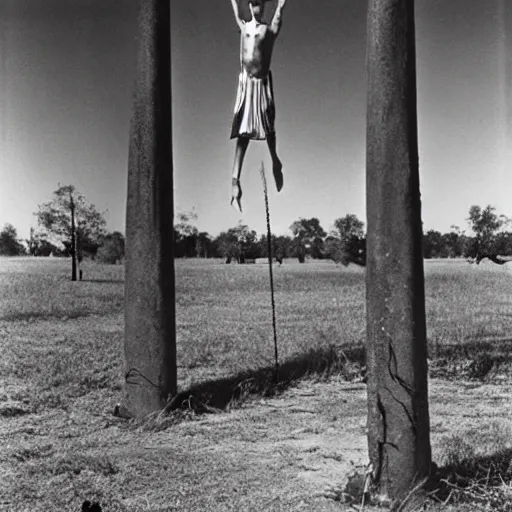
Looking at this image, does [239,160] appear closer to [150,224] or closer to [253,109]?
[253,109]

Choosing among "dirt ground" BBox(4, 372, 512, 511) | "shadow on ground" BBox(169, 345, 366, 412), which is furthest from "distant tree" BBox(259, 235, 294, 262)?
"dirt ground" BBox(4, 372, 512, 511)

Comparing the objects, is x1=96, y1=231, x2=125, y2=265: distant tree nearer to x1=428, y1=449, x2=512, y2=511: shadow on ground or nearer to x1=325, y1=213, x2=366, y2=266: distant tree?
x1=325, y1=213, x2=366, y2=266: distant tree

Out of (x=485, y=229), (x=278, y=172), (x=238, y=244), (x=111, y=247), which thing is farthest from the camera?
(x=485, y=229)

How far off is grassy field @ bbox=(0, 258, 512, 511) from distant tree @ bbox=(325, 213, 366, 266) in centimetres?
118

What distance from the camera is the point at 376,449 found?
5.25 meters

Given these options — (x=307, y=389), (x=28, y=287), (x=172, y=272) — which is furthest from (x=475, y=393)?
(x=28, y=287)

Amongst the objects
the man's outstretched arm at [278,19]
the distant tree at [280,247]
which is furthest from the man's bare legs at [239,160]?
the distant tree at [280,247]

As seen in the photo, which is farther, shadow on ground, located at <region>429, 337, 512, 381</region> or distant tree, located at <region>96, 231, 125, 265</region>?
distant tree, located at <region>96, 231, 125, 265</region>

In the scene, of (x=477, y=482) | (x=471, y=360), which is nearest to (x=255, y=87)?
(x=477, y=482)

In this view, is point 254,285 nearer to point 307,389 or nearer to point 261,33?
point 307,389

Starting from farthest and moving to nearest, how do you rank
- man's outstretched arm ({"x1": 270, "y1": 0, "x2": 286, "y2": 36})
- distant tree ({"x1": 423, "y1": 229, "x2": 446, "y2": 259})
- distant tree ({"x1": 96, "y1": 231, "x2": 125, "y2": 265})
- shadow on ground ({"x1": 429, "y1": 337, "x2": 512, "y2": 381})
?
distant tree ({"x1": 423, "y1": 229, "x2": 446, "y2": 259}), distant tree ({"x1": 96, "y1": 231, "x2": 125, "y2": 265}), shadow on ground ({"x1": 429, "y1": 337, "x2": 512, "y2": 381}), man's outstretched arm ({"x1": 270, "y1": 0, "x2": 286, "y2": 36})

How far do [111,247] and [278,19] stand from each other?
7.83 metres

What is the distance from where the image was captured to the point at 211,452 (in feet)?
23.7

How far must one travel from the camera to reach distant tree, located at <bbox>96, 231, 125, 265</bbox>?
41.2 feet
